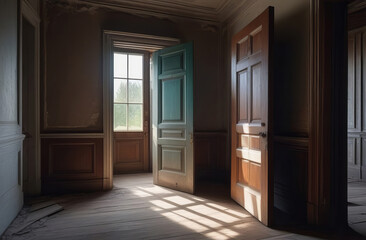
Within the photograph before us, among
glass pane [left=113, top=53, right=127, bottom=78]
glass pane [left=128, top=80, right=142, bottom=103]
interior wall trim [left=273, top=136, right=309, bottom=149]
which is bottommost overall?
interior wall trim [left=273, top=136, right=309, bottom=149]

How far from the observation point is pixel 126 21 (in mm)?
3881

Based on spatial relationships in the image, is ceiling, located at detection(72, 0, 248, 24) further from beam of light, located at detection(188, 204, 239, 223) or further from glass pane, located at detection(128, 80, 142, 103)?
beam of light, located at detection(188, 204, 239, 223)

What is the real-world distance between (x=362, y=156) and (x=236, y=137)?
283 centimetres

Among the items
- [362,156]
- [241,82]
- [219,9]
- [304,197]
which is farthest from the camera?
[362,156]

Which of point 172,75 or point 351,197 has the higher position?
point 172,75

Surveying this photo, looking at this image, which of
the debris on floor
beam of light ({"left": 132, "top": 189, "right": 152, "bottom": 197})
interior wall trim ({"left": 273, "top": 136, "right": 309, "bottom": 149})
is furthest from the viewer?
beam of light ({"left": 132, "top": 189, "right": 152, "bottom": 197})

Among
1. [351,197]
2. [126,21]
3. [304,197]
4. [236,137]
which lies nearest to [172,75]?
[126,21]

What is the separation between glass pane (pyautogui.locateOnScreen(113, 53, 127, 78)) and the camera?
4.94 m

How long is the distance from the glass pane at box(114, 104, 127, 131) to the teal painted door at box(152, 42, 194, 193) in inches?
48.9

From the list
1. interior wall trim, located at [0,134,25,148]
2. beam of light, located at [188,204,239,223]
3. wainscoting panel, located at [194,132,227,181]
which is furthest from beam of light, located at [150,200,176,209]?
interior wall trim, located at [0,134,25,148]

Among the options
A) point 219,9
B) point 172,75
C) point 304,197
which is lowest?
point 304,197

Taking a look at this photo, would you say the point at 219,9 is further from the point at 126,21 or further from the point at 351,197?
the point at 351,197

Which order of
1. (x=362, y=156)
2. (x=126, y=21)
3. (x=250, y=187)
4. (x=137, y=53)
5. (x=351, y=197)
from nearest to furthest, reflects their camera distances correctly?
(x=250, y=187) → (x=351, y=197) → (x=126, y=21) → (x=362, y=156) → (x=137, y=53)

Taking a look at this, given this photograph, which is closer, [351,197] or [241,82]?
[241,82]
